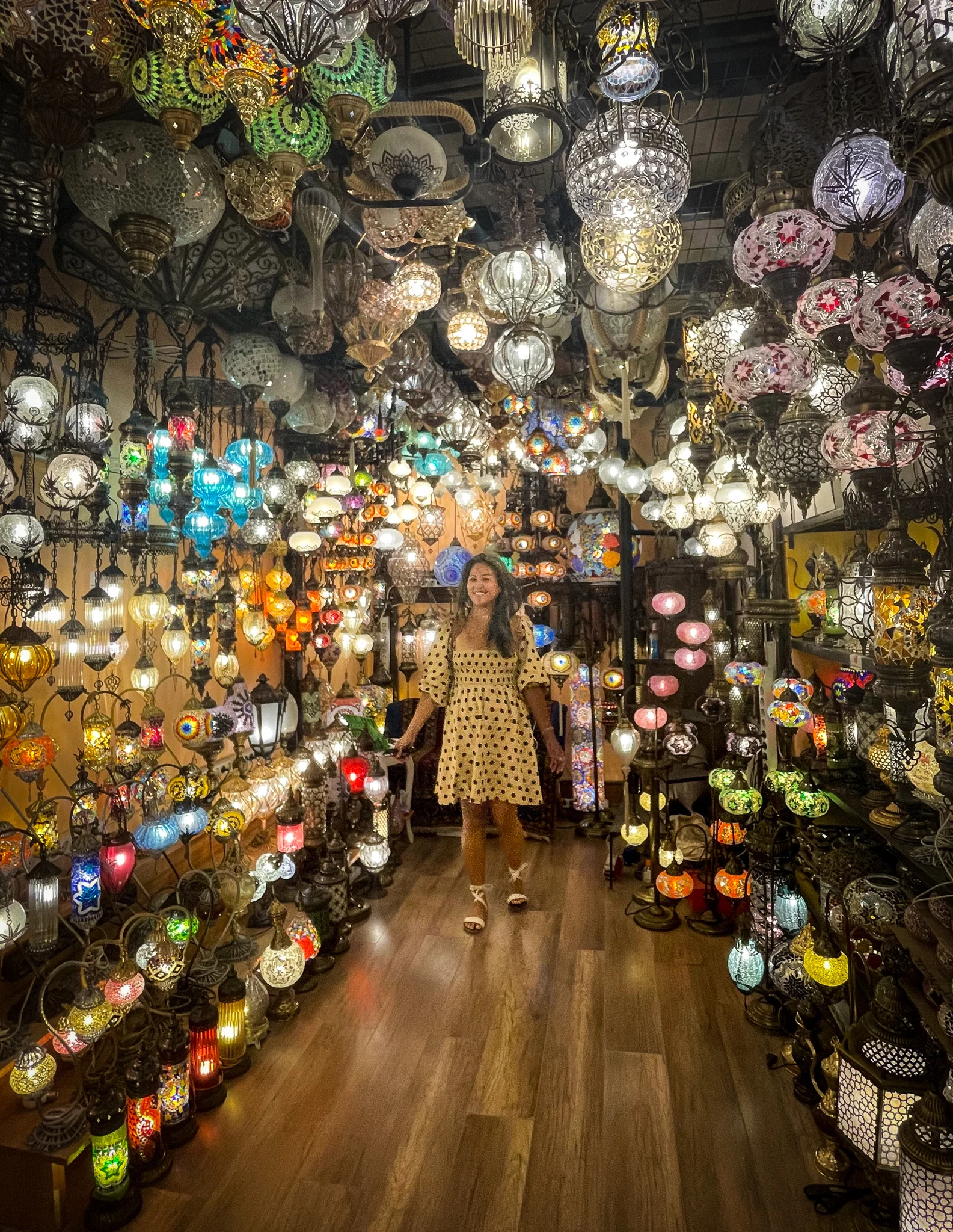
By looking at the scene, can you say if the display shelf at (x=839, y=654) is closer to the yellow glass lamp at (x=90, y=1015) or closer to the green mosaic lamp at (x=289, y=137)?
the green mosaic lamp at (x=289, y=137)

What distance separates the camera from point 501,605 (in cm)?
308

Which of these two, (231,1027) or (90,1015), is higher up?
(90,1015)

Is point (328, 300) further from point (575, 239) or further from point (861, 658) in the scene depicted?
point (861, 658)

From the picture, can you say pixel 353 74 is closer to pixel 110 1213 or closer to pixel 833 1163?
pixel 110 1213

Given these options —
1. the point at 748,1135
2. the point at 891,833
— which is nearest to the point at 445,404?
the point at 891,833

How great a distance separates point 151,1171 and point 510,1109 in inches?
39.9

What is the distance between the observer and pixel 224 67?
3.98 feet

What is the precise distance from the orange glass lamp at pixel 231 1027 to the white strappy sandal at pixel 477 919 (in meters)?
1.16

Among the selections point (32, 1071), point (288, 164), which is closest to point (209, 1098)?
point (32, 1071)

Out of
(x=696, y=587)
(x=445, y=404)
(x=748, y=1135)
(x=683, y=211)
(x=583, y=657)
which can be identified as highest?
(x=683, y=211)

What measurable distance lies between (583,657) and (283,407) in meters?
2.57

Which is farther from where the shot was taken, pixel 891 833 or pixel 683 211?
pixel 683 211

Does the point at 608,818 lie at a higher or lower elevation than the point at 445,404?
lower

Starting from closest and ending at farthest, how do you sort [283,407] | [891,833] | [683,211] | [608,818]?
[891,833] → [283,407] → [683,211] → [608,818]
